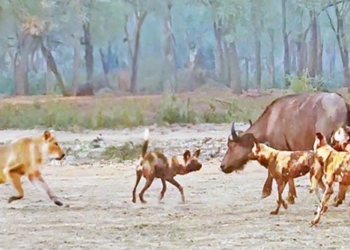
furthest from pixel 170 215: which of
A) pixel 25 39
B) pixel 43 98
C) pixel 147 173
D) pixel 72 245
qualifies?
pixel 25 39

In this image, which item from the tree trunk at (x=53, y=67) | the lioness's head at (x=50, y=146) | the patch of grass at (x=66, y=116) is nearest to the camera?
the lioness's head at (x=50, y=146)

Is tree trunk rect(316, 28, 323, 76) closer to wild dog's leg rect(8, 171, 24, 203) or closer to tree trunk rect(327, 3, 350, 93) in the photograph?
tree trunk rect(327, 3, 350, 93)

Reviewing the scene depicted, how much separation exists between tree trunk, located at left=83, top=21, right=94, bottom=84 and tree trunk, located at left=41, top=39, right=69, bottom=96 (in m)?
0.45

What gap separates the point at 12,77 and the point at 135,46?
6.99ft

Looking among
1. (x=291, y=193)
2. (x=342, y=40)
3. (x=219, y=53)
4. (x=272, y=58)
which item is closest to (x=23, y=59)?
(x=219, y=53)

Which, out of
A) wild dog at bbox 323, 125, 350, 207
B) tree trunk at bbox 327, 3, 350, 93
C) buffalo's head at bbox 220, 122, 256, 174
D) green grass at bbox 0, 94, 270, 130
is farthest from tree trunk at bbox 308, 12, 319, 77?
wild dog at bbox 323, 125, 350, 207

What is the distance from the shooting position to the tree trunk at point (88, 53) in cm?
1759

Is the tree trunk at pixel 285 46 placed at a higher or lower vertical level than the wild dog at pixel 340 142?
higher

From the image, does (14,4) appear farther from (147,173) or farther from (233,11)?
(147,173)

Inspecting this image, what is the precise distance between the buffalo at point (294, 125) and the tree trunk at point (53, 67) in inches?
340

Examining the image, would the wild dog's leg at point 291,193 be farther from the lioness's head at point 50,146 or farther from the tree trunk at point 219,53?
the tree trunk at point 219,53

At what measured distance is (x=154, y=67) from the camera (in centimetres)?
1720

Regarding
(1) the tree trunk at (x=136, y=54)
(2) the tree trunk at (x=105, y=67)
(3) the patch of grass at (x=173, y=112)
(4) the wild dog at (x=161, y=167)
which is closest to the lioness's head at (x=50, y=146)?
(4) the wild dog at (x=161, y=167)

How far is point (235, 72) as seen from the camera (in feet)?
58.3
